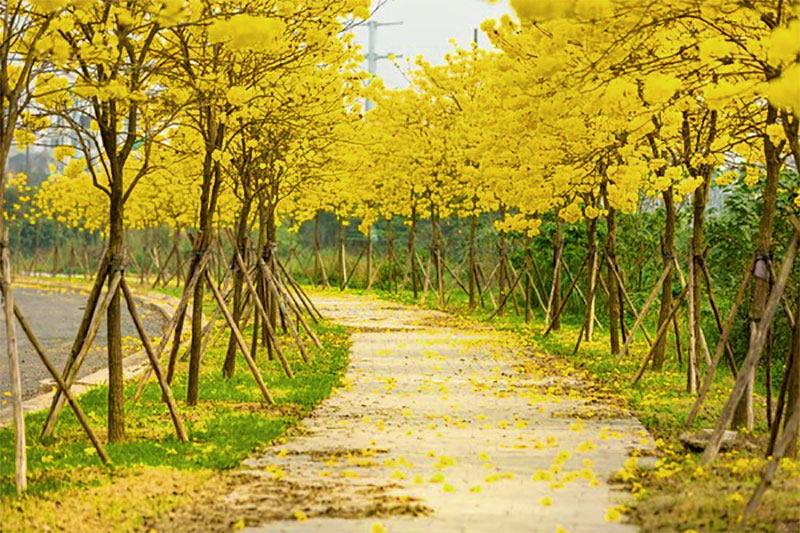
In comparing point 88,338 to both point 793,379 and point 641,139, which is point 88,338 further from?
point 641,139

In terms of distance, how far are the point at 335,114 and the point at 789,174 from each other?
6798mm

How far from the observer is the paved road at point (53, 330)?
54.2 feet

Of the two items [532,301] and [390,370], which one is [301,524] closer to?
[390,370]

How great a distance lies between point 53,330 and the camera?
78.6ft

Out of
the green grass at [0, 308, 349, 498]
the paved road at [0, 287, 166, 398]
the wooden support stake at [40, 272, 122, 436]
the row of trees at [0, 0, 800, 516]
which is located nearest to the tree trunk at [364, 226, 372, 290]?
the paved road at [0, 287, 166, 398]

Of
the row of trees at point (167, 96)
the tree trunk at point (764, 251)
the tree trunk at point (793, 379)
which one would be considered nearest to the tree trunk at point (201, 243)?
the row of trees at point (167, 96)

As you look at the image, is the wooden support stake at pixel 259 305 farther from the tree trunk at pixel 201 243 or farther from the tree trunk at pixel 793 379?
the tree trunk at pixel 793 379

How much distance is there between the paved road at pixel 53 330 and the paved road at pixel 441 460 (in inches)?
162

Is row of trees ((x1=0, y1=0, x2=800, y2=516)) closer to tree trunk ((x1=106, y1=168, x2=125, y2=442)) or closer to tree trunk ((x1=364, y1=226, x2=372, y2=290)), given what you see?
tree trunk ((x1=106, y1=168, x2=125, y2=442))

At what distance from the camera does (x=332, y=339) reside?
21031 mm

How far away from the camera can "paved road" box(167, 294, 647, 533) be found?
718cm

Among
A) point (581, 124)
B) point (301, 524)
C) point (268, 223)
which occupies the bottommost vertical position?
point (301, 524)

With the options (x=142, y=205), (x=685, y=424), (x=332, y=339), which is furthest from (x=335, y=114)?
(x=142, y=205)

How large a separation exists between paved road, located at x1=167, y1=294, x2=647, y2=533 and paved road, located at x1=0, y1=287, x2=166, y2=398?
13.5 ft
